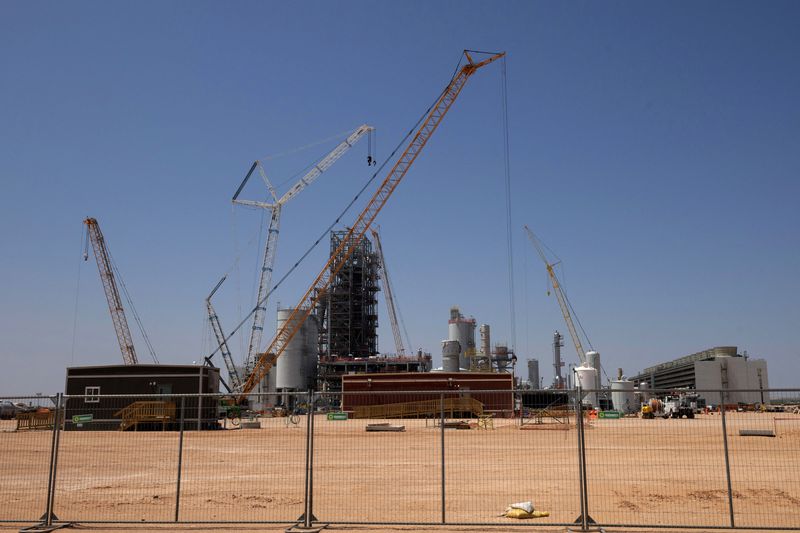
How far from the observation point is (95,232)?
113 m

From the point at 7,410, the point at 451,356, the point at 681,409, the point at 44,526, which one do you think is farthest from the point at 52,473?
the point at 451,356

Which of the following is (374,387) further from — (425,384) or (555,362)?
(555,362)

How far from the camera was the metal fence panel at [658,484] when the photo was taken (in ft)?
44.1

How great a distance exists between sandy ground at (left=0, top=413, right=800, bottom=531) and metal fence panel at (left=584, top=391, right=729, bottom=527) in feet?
0.14

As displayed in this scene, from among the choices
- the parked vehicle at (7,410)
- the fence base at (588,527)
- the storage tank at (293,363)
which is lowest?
the parked vehicle at (7,410)

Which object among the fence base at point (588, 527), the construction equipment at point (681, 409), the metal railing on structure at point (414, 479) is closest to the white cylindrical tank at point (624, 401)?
the construction equipment at point (681, 409)

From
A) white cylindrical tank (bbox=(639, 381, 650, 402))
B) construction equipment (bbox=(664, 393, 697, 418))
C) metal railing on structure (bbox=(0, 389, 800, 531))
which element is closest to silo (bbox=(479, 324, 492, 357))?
white cylindrical tank (bbox=(639, 381, 650, 402))

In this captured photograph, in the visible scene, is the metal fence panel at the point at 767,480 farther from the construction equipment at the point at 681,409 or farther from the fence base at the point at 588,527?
the construction equipment at the point at 681,409

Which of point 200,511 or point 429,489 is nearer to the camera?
point 200,511

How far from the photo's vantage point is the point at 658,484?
17688 millimetres

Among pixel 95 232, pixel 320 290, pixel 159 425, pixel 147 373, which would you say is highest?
pixel 95 232

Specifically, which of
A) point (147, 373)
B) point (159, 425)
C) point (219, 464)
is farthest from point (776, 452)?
point (147, 373)

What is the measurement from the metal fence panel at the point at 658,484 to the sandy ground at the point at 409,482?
4cm

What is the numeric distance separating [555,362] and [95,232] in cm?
10012
